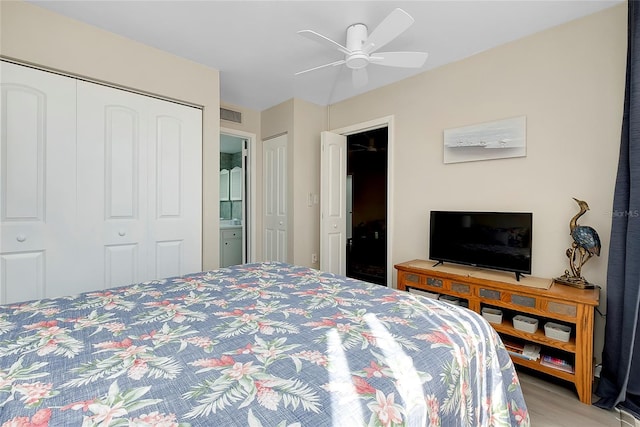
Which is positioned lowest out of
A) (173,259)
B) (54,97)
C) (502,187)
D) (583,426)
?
(583,426)

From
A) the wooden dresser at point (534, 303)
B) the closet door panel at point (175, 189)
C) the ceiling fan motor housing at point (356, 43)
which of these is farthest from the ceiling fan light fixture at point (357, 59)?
the wooden dresser at point (534, 303)

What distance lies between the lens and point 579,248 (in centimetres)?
206

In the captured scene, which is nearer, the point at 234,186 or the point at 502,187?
the point at 502,187

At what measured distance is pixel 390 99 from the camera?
3340 millimetres

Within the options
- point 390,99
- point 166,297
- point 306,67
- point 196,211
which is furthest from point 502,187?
point 196,211

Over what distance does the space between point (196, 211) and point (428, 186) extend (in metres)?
2.33

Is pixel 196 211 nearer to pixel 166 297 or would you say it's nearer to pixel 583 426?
pixel 166 297

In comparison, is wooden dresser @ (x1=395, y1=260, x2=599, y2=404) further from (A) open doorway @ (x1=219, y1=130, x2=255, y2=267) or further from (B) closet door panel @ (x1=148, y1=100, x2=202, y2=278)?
(A) open doorway @ (x1=219, y1=130, x2=255, y2=267)

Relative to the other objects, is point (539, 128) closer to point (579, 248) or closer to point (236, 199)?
point (579, 248)

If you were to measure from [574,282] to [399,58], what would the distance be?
2013 mm

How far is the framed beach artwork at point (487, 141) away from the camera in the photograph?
2.43 meters

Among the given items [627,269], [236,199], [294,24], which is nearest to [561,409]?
[627,269]

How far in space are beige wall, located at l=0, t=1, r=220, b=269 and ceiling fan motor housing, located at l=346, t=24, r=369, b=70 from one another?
4.97ft

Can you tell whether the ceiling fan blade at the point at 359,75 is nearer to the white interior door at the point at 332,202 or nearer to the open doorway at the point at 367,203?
the white interior door at the point at 332,202
